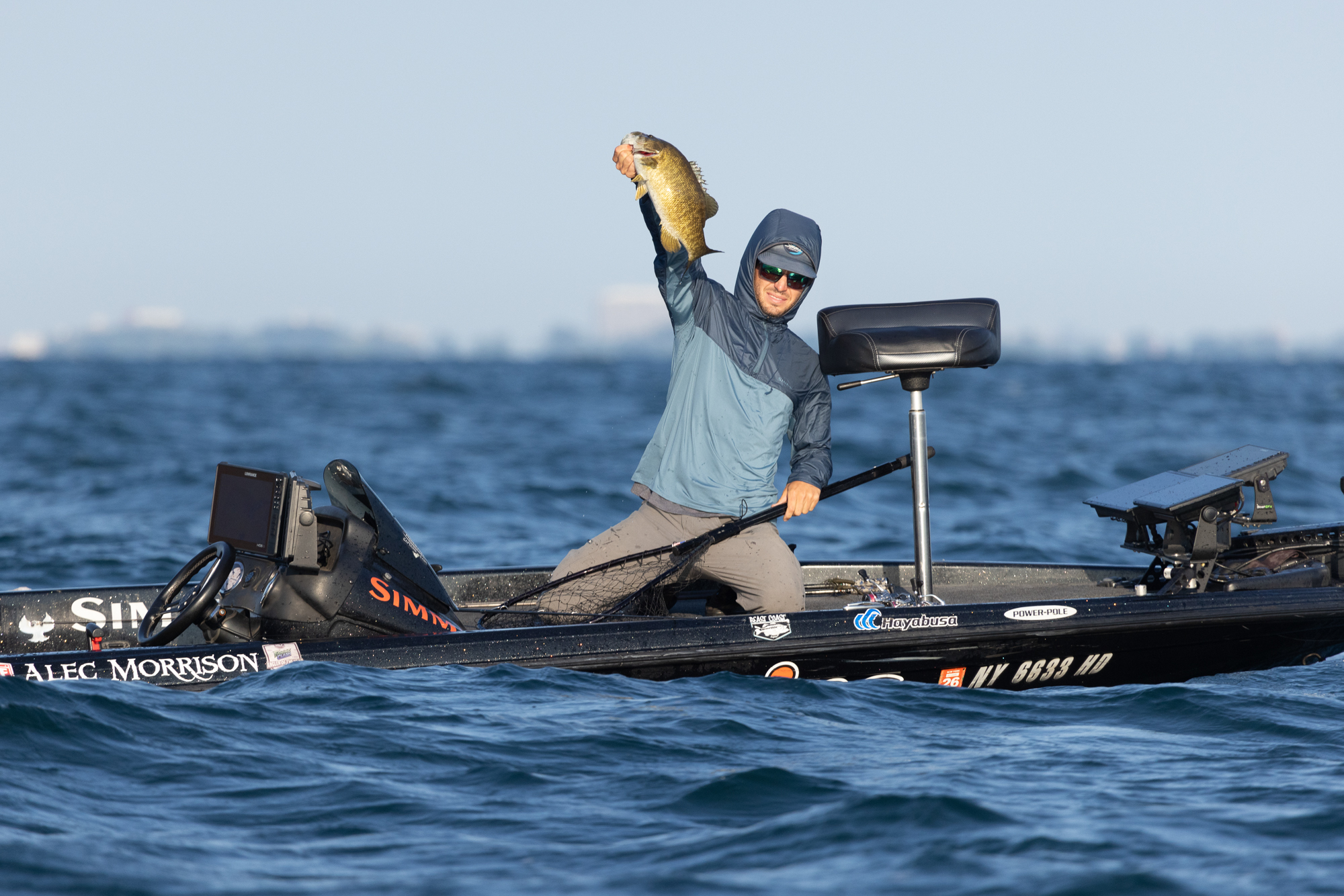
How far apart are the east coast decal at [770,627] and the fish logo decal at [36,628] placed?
3299 mm

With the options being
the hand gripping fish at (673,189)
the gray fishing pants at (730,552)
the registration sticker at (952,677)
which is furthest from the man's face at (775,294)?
the registration sticker at (952,677)

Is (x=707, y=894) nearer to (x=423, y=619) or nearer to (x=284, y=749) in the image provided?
(x=284, y=749)

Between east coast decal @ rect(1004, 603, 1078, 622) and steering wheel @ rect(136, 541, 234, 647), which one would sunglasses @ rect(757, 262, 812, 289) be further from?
steering wheel @ rect(136, 541, 234, 647)

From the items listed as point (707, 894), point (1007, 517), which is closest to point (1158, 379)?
point (1007, 517)

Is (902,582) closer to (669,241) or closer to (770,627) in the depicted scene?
(770,627)

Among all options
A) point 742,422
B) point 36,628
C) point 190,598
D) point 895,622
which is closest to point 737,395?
point 742,422

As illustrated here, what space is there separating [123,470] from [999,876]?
13860 millimetres

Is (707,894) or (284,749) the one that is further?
(284,749)

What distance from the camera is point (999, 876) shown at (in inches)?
136

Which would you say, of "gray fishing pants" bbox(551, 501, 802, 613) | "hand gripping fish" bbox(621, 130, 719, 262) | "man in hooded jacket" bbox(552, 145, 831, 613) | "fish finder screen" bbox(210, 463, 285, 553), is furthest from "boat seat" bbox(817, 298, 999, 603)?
"fish finder screen" bbox(210, 463, 285, 553)

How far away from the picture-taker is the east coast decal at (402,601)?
17.1ft

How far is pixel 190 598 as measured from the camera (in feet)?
16.8

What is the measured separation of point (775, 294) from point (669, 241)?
0.67 meters

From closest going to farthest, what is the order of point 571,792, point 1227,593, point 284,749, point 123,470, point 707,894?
point 707,894 → point 571,792 → point 284,749 → point 1227,593 → point 123,470
